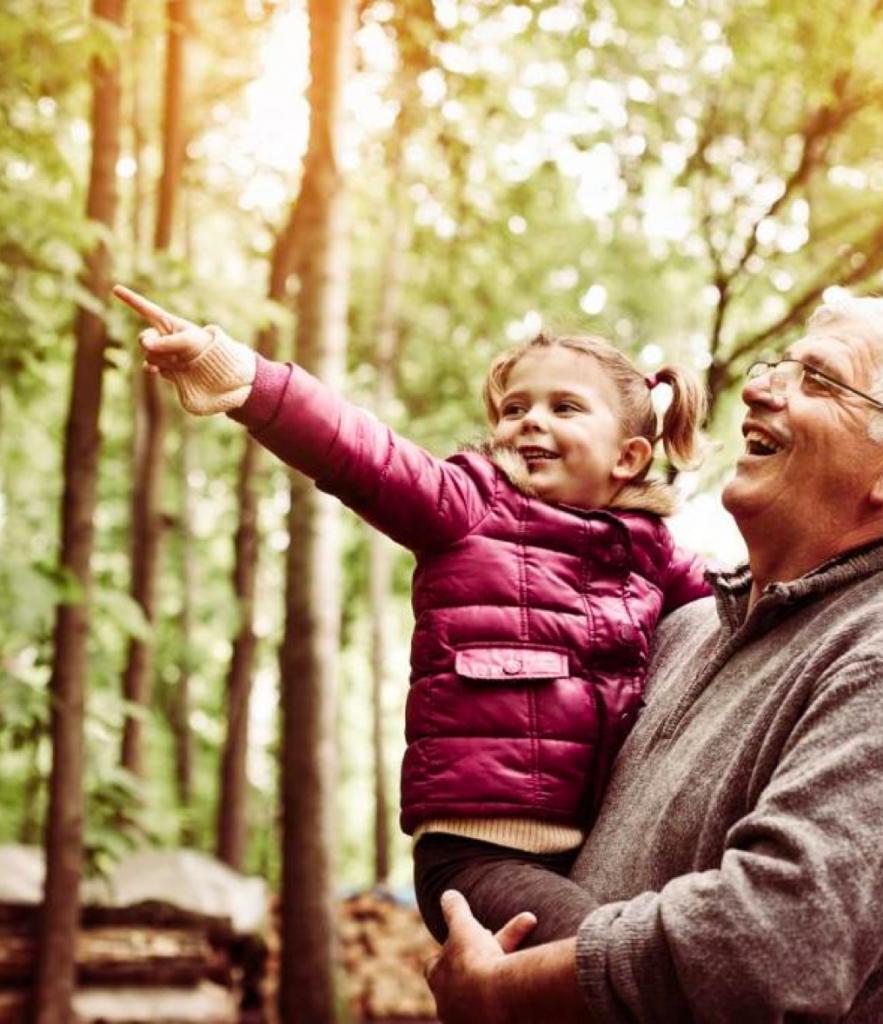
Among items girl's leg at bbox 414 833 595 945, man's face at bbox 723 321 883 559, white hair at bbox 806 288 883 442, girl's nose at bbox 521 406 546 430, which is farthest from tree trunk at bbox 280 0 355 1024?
man's face at bbox 723 321 883 559

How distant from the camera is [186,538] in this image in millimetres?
16938

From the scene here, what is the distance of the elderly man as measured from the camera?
182 cm

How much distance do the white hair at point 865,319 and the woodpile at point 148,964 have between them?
828 centimetres

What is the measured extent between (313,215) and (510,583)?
588cm

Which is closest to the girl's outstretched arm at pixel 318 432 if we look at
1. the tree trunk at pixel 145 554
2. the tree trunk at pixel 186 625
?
the tree trunk at pixel 145 554

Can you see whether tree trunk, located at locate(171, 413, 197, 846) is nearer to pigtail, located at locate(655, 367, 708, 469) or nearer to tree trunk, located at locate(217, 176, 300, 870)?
tree trunk, located at locate(217, 176, 300, 870)

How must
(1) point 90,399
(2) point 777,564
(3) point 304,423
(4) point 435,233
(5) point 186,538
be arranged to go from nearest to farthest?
(2) point 777,564
(3) point 304,423
(1) point 90,399
(4) point 435,233
(5) point 186,538

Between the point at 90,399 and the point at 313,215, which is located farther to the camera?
the point at 313,215

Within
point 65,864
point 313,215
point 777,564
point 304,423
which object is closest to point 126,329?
point 313,215

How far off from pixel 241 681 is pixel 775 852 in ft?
48.2

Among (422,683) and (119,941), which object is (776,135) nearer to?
(119,941)

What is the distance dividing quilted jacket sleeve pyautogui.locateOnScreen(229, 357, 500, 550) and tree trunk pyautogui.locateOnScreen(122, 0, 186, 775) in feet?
28.1

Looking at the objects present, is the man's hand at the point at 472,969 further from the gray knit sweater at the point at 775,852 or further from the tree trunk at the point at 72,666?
the tree trunk at the point at 72,666

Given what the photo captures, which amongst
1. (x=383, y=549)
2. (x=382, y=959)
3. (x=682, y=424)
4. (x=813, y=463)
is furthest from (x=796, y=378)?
(x=383, y=549)
